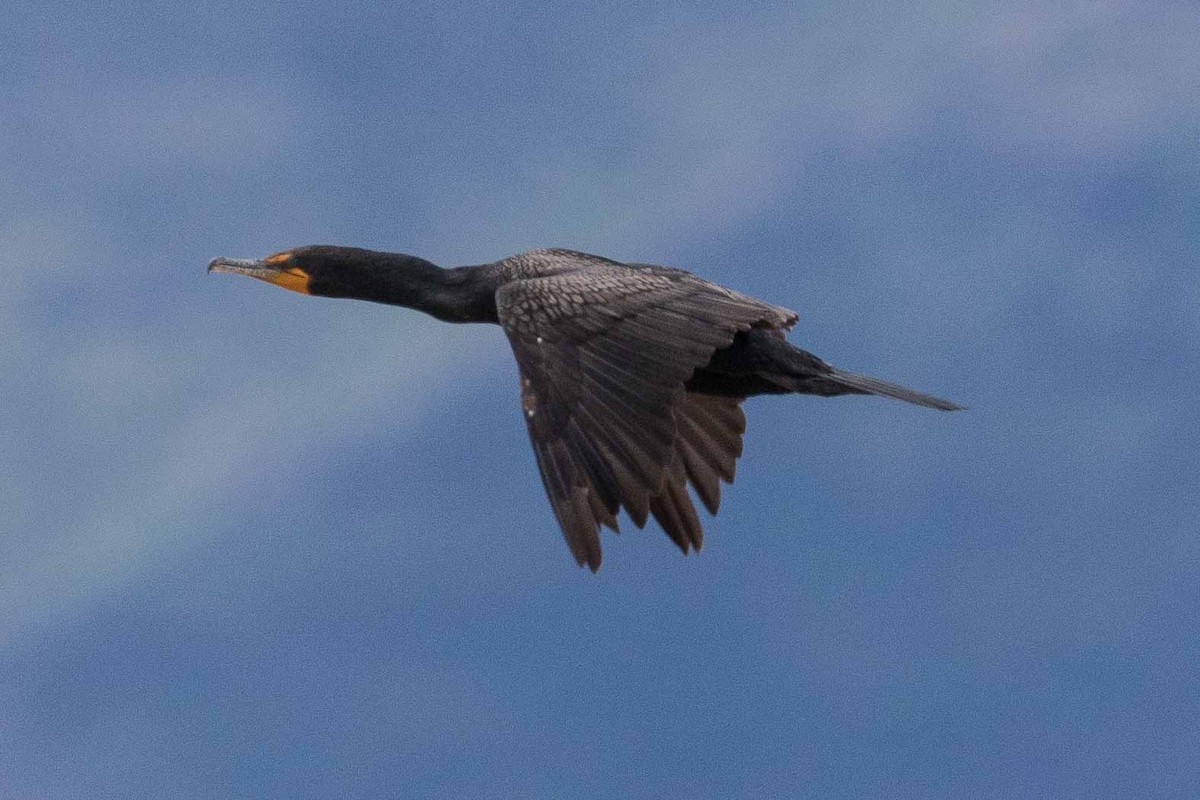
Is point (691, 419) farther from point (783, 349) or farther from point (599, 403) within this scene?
point (599, 403)

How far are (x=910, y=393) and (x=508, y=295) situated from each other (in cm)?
239

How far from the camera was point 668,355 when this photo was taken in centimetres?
1120

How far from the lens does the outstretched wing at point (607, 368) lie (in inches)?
423

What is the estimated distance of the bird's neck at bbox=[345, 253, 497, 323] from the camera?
12938 millimetres

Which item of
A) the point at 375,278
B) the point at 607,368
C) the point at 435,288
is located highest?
the point at 375,278

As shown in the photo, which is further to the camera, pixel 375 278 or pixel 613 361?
pixel 375 278

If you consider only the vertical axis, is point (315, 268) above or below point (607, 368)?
above

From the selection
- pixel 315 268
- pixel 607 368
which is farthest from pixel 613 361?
pixel 315 268

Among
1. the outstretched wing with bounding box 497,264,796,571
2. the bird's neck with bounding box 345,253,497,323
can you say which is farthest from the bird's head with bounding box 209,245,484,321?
the outstretched wing with bounding box 497,264,796,571

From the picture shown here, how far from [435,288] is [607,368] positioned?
223 cm

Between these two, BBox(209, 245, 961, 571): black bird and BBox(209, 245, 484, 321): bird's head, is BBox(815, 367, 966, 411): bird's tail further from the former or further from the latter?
BBox(209, 245, 484, 321): bird's head

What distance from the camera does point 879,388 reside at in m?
12.0

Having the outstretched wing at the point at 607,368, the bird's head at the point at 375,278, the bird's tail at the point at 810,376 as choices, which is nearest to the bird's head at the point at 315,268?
the bird's head at the point at 375,278

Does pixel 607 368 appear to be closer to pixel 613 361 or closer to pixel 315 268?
pixel 613 361
